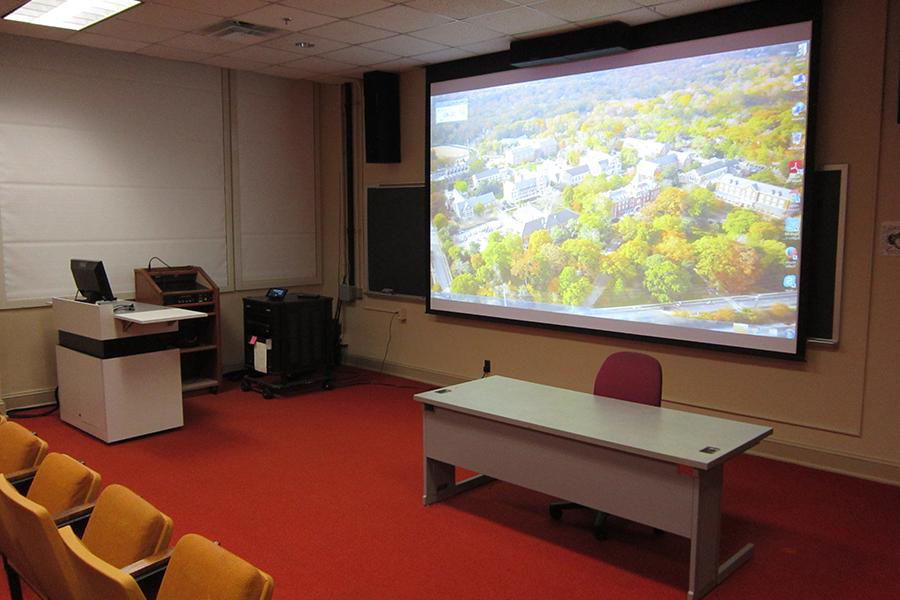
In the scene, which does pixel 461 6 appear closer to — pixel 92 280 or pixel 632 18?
pixel 632 18

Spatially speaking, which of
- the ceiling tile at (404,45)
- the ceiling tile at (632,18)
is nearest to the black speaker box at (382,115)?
the ceiling tile at (404,45)

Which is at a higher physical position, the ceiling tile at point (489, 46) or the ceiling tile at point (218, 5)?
the ceiling tile at point (489, 46)

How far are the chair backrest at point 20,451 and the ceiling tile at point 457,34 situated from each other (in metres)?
3.71

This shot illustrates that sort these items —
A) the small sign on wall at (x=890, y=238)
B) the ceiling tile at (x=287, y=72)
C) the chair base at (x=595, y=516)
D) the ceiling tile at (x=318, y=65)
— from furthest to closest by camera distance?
the ceiling tile at (x=287, y=72), the ceiling tile at (x=318, y=65), the small sign on wall at (x=890, y=238), the chair base at (x=595, y=516)

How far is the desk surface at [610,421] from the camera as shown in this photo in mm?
2943

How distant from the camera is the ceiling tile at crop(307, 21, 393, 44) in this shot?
16.4 ft

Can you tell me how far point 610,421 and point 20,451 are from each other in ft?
8.43

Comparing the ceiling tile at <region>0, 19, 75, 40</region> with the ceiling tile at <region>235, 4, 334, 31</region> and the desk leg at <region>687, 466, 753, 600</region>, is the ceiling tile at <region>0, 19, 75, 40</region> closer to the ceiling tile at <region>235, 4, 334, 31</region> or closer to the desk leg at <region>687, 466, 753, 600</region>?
the ceiling tile at <region>235, 4, 334, 31</region>

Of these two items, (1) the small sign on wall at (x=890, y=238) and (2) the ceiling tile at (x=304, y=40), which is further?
(2) the ceiling tile at (x=304, y=40)

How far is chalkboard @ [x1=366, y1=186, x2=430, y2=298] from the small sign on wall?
367 cm

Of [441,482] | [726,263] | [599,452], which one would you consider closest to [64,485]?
[441,482]

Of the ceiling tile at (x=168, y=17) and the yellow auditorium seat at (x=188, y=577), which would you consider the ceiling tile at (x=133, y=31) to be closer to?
the ceiling tile at (x=168, y=17)

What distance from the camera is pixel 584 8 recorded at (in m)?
4.54

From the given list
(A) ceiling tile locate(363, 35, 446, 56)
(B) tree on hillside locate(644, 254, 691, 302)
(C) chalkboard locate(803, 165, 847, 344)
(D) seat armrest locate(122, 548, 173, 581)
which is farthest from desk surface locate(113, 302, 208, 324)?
(C) chalkboard locate(803, 165, 847, 344)
